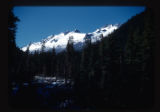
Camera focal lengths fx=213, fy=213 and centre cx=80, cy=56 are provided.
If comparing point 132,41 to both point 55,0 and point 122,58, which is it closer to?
point 122,58

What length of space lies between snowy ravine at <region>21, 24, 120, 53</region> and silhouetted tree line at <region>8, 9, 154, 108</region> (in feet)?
0.29

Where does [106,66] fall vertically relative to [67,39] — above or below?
below

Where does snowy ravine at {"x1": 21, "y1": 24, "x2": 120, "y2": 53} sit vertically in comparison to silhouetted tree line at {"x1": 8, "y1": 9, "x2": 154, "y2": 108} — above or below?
above

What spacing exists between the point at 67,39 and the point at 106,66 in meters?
1.02

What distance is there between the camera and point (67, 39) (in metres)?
4.54

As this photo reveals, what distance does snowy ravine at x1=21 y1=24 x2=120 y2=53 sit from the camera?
4.50 meters

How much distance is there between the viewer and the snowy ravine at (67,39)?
4.50 metres

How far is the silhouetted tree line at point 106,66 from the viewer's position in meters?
4.45

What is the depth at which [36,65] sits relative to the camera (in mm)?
4535

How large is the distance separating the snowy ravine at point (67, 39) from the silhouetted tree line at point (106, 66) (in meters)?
0.09

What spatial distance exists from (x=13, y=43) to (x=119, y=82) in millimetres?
2390

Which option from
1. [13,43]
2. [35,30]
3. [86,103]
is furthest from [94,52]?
[13,43]

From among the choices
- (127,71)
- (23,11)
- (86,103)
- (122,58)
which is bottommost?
(86,103)

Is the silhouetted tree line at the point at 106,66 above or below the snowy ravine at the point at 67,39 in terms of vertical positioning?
below
